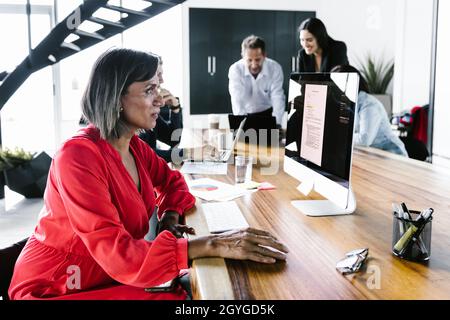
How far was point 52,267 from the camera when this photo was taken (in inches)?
51.1

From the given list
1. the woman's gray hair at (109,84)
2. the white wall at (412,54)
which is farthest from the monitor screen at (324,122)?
the white wall at (412,54)

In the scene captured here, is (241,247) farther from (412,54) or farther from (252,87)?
(412,54)

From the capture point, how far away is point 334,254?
1177 mm

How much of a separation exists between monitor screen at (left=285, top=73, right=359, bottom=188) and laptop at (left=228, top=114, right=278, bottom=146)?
1.41 meters

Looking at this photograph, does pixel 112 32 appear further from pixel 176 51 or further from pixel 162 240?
pixel 162 240

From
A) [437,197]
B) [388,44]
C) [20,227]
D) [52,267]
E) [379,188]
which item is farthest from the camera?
[388,44]

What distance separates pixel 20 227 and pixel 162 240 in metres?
2.91

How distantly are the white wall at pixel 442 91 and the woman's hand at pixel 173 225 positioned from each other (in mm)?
4449

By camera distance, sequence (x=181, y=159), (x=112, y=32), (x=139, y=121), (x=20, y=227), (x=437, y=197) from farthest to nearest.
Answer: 1. (x=112, y=32)
2. (x=20, y=227)
3. (x=181, y=159)
4. (x=437, y=197)
5. (x=139, y=121)

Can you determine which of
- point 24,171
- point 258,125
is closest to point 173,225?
point 258,125

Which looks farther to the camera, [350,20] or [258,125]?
[350,20]

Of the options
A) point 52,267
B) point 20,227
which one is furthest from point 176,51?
point 52,267

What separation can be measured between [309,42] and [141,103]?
2550 millimetres

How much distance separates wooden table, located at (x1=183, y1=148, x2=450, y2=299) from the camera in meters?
0.97
